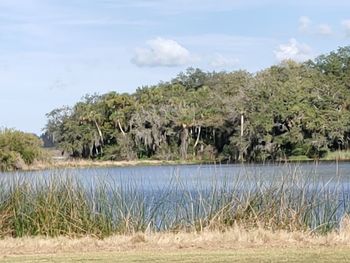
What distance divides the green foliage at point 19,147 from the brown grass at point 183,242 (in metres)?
37.1

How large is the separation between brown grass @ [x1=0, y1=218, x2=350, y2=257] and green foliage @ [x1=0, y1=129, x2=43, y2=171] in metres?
37.1

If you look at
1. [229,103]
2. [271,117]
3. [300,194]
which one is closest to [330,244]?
[300,194]

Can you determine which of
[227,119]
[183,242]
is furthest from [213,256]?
[227,119]

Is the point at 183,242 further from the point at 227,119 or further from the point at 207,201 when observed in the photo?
the point at 227,119

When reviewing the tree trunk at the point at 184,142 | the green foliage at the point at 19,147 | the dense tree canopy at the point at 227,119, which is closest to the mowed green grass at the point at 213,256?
the green foliage at the point at 19,147

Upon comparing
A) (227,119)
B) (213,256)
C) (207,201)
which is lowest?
(213,256)

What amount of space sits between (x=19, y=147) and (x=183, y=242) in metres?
42.8

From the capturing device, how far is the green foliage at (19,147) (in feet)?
162

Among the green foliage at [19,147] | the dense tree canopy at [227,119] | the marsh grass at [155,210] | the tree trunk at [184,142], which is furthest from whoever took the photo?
the tree trunk at [184,142]

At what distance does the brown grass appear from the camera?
10.9 meters

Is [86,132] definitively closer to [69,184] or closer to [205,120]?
[205,120]

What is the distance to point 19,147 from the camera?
173 feet

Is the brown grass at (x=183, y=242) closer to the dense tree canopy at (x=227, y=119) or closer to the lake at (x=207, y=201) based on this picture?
the lake at (x=207, y=201)

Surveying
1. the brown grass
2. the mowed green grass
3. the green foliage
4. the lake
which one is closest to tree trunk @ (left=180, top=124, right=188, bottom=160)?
the green foliage
